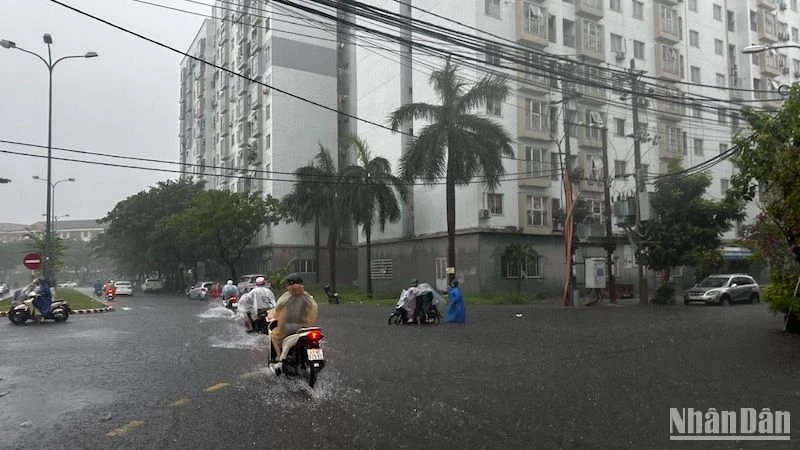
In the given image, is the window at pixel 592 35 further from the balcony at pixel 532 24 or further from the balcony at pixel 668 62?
the balcony at pixel 668 62

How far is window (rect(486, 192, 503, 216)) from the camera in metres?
37.4

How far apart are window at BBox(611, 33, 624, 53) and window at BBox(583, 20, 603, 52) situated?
5.14 feet

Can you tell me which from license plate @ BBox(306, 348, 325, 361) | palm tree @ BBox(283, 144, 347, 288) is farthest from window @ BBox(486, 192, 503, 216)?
license plate @ BBox(306, 348, 325, 361)

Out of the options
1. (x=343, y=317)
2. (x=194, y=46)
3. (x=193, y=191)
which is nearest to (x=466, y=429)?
(x=343, y=317)

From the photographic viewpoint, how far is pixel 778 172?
13.7 metres

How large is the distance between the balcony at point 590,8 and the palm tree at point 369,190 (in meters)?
16.6

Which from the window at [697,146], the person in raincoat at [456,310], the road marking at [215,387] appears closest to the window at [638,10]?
the window at [697,146]

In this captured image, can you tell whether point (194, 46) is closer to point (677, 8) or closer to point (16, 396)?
point (677, 8)

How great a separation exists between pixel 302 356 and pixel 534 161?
32.6 m

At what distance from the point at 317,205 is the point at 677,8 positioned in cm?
3080

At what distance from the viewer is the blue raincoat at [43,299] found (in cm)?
2144

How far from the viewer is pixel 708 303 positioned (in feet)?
101

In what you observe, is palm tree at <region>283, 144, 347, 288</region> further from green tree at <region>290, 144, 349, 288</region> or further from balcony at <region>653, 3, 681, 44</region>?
balcony at <region>653, 3, 681, 44</region>

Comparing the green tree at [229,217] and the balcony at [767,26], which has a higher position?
the balcony at [767,26]
